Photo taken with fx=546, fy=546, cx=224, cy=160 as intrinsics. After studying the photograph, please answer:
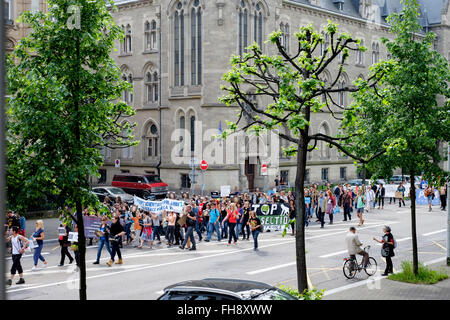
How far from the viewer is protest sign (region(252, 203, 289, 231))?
85.1 feet

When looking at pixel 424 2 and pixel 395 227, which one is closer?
pixel 395 227

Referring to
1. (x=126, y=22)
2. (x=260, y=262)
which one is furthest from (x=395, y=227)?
(x=126, y=22)

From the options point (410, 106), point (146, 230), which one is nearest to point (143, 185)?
point (146, 230)

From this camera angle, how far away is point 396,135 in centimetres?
1535

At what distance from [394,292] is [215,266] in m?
6.11

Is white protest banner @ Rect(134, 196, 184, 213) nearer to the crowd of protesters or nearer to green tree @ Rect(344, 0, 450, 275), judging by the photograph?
the crowd of protesters

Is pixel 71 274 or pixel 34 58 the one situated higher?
pixel 34 58

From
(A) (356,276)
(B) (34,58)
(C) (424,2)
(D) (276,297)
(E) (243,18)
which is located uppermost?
(C) (424,2)

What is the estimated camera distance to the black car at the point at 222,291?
792cm

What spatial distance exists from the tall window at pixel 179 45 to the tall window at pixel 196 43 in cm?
114

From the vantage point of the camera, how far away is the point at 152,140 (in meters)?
49.5

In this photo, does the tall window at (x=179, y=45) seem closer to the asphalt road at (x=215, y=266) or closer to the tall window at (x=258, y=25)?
the tall window at (x=258, y=25)

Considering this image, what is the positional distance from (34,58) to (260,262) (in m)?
10.5

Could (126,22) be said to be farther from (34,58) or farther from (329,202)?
(34,58)
